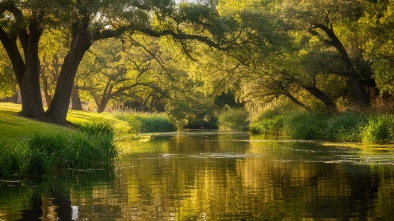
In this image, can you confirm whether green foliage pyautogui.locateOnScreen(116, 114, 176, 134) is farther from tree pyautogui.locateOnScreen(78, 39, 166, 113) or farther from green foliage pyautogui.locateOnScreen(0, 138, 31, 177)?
A: green foliage pyautogui.locateOnScreen(0, 138, 31, 177)

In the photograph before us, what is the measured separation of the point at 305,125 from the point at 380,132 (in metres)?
10.0

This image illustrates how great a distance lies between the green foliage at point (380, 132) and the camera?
36484 millimetres

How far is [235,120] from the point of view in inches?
2945

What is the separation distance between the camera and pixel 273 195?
16141 millimetres

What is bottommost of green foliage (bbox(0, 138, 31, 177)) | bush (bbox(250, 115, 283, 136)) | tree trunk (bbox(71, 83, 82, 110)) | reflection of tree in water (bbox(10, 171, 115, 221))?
reflection of tree in water (bbox(10, 171, 115, 221))

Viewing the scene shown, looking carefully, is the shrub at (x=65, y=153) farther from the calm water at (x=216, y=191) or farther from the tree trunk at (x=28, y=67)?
the tree trunk at (x=28, y=67)

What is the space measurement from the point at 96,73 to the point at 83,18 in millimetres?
45629

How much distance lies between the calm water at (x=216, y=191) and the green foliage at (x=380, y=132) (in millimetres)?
9386

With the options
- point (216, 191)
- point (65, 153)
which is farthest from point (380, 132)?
point (216, 191)

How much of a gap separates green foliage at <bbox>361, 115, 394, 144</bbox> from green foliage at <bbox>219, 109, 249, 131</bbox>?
116ft

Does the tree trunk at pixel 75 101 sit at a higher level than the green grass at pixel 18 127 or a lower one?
higher

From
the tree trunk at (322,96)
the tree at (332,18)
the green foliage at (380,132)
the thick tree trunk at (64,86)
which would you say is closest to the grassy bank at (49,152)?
the thick tree trunk at (64,86)

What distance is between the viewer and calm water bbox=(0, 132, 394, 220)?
44.3ft

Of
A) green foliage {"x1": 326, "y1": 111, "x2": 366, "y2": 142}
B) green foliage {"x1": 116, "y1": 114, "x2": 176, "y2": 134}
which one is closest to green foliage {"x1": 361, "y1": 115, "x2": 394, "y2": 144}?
green foliage {"x1": 326, "y1": 111, "x2": 366, "y2": 142}
